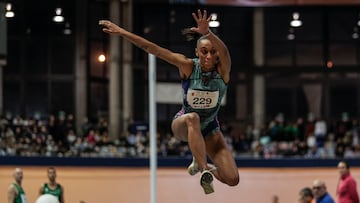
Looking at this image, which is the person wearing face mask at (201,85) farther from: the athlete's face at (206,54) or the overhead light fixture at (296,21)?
the overhead light fixture at (296,21)

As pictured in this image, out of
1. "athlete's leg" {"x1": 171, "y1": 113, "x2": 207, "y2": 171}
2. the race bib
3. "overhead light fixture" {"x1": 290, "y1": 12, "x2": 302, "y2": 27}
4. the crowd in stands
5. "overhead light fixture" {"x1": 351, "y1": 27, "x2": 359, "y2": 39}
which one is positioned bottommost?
the crowd in stands

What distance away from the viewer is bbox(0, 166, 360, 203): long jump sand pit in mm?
13344

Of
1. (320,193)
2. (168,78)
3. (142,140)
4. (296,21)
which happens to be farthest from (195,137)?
(296,21)

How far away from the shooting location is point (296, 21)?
83.7 feet

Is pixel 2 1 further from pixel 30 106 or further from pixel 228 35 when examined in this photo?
pixel 228 35

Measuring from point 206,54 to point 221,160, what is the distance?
102 cm

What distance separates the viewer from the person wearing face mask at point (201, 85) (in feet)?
20.8

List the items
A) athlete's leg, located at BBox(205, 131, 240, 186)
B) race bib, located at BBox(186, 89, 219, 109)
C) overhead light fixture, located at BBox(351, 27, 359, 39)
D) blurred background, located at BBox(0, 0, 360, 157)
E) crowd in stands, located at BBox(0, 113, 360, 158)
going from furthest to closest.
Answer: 1. overhead light fixture, located at BBox(351, 27, 359, 39)
2. blurred background, located at BBox(0, 0, 360, 157)
3. crowd in stands, located at BBox(0, 113, 360, 158)
4. athlete's leg, located at BBox(205, 131, 240, 186)
5. race bib, located at BBox(186, 89, 219, 109)

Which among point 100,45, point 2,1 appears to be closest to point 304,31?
point 100,45

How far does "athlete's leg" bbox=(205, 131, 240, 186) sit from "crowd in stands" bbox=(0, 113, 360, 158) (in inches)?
303

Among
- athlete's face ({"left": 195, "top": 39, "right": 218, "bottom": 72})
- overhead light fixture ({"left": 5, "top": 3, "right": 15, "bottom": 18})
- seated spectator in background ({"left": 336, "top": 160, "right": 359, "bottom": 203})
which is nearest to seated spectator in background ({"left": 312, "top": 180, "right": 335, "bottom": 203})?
seated spectator in background ({"left": 336, "top": 160, "right": 359, "bottom": 203})

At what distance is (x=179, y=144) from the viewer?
1587 centimetres

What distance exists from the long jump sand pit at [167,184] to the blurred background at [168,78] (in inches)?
36.1

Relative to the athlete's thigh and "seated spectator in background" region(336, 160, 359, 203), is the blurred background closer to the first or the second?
"seated spectator in background" region(336, 160, 359, 203)
